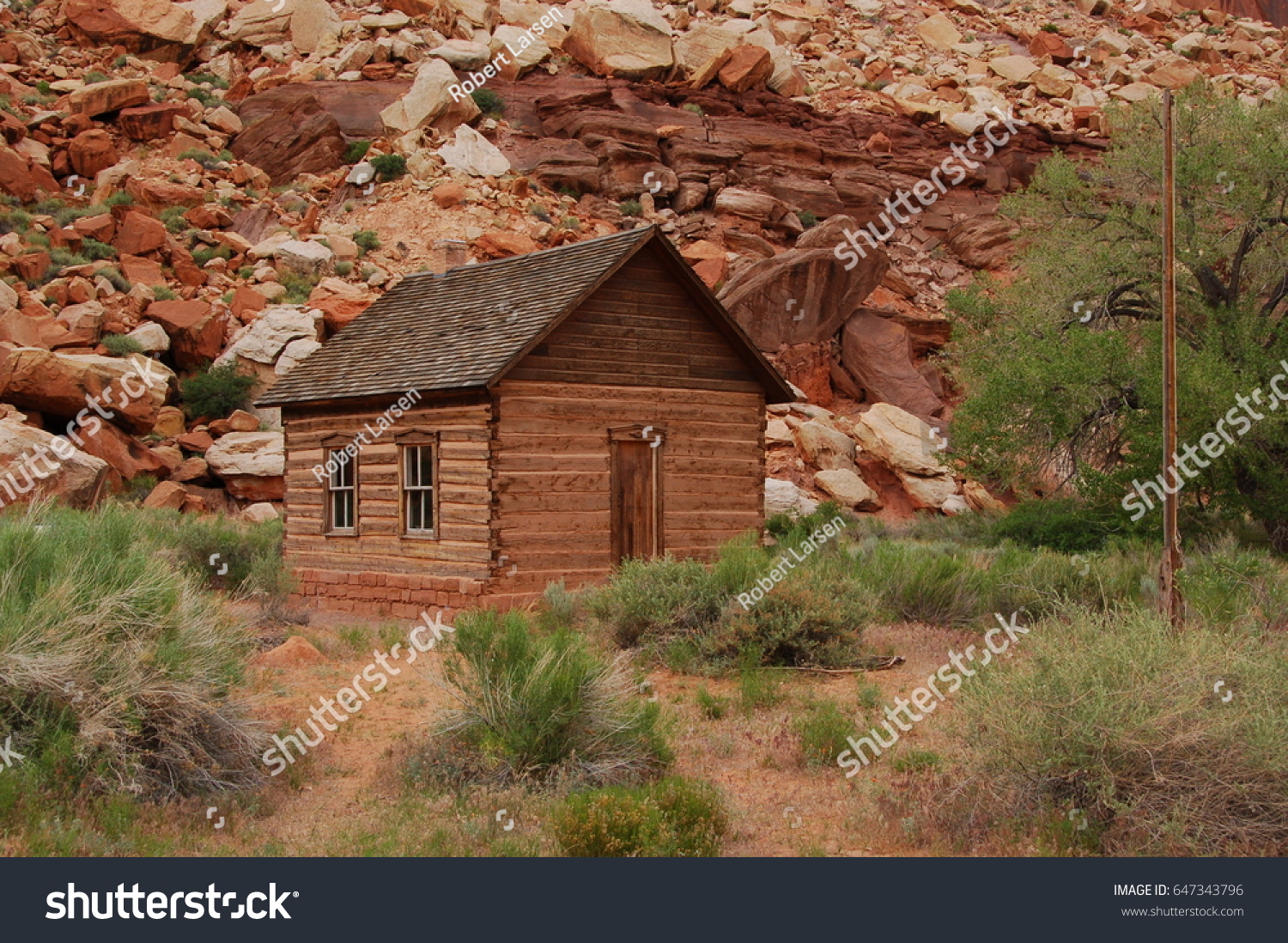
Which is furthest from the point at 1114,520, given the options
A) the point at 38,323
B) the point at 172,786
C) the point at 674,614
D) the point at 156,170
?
the point at 156,170

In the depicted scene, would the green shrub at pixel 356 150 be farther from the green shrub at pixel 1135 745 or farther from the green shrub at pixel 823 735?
the green shrub at pixel 1135 745

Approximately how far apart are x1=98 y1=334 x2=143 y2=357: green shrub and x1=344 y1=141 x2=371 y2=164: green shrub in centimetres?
1571

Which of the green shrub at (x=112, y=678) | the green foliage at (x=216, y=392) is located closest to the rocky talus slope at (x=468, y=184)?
the green foliage at (x=216, y=392)

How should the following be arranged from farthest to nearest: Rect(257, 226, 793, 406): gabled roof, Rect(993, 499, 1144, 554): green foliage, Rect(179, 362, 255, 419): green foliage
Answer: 1. Rect(179, 362, 255, 419): green foliage
2. Rect(993, 499, 1144, 554): green foliage
3. Rect(257, 226, 793, 406): gabled roof

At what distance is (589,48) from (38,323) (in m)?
28.9

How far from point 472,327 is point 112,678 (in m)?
10.8

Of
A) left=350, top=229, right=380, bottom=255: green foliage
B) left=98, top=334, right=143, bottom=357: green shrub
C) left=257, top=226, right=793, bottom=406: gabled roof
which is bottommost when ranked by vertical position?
left=257, top=226, right=793, bottom=406: gabled roof

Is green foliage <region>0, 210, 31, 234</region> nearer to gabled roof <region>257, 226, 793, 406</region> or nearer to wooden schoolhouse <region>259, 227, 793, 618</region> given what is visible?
gabled roof <region>257, 226, 793, 406</region>

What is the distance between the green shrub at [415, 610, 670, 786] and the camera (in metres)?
8.10

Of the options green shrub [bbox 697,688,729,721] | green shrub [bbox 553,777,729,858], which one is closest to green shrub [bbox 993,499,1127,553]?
green shrub [bbox 697,688,729,721]

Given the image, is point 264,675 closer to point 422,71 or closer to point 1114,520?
point 1114,520

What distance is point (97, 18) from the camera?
4856 cm

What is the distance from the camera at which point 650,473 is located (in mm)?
17125

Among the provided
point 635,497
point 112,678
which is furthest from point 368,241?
point 112,678
